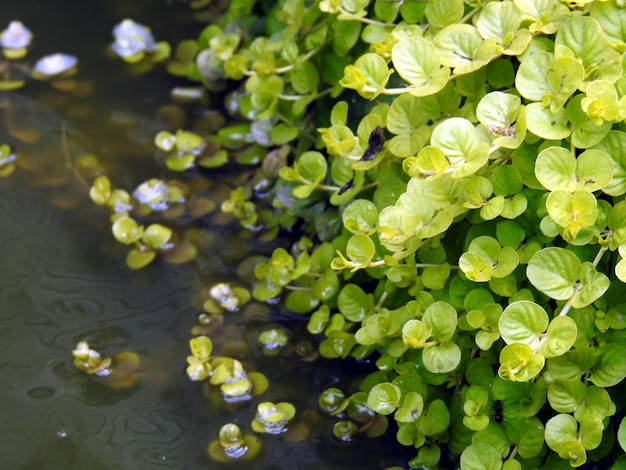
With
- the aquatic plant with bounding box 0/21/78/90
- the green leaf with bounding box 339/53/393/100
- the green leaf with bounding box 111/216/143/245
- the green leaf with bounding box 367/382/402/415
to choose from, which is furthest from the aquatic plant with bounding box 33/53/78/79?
the green leaf with bounding box 367/382/402/415

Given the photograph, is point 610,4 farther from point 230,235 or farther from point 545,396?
point 230,235

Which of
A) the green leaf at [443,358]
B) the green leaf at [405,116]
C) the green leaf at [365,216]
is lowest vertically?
the green leaf at [443,358]

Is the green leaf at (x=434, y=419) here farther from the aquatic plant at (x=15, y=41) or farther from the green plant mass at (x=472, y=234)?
the aquatic plant at (x=15, y=41)

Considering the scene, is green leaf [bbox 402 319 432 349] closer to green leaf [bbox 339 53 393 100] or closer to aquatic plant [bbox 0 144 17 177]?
green leaf [bbox 339 53 393 100]

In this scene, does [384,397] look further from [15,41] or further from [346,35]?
[15,41]

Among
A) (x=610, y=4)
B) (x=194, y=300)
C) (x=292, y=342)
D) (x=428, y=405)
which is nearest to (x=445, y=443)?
(x=428, y=405)

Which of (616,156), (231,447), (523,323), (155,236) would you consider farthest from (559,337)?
(155,236)

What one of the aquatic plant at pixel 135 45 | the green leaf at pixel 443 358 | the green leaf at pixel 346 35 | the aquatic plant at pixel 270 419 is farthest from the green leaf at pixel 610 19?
the aquatic plant at pixel 135 45
